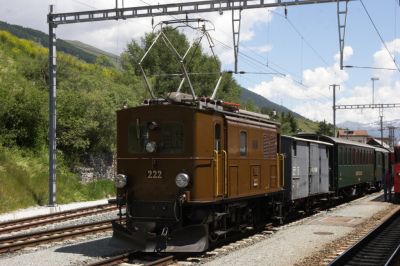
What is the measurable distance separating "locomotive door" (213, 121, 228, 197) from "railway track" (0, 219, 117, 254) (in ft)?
15.6

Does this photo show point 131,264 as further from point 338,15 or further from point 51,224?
point 338,15

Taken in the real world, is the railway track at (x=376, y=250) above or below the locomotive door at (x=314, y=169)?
below

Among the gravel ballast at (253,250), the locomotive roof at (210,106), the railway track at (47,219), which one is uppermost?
the locomotive roof at (210,106)

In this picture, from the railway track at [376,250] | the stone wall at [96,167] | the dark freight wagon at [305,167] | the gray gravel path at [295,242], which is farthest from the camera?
the stone wall at [96,167]

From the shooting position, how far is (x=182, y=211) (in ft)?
37.9

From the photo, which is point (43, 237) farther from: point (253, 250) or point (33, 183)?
point (33, 183)

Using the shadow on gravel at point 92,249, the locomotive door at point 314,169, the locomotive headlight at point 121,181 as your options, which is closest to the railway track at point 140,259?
the shadow on gravel at point 92,249

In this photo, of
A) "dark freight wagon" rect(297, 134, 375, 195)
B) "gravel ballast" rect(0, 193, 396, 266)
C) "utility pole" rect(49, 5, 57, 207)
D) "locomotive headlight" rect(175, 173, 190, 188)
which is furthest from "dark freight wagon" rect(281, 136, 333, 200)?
"utility pole" rect(49, 5, 57, 207)

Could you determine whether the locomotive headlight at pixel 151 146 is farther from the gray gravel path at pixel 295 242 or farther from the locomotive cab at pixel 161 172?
the gray gravel path at pixel 295 242

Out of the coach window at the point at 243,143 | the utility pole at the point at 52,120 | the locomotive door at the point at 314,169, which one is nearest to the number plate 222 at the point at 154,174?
the coach window at the point at 243,143

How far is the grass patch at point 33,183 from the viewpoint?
71.4 feet

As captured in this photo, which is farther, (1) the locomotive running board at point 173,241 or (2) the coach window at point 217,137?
(2) the coach window at point 217,137

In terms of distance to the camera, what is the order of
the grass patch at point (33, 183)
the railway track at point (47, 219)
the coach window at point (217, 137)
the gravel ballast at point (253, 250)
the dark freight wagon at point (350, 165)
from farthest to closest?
the dark freight wagon at point (350, 165), the grass patch at point (33, 183), the railway track at point (47, 219), the coach window at point (217, 137), the gravel ballast at point (253, 250)

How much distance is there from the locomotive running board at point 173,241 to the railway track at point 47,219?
579cm
